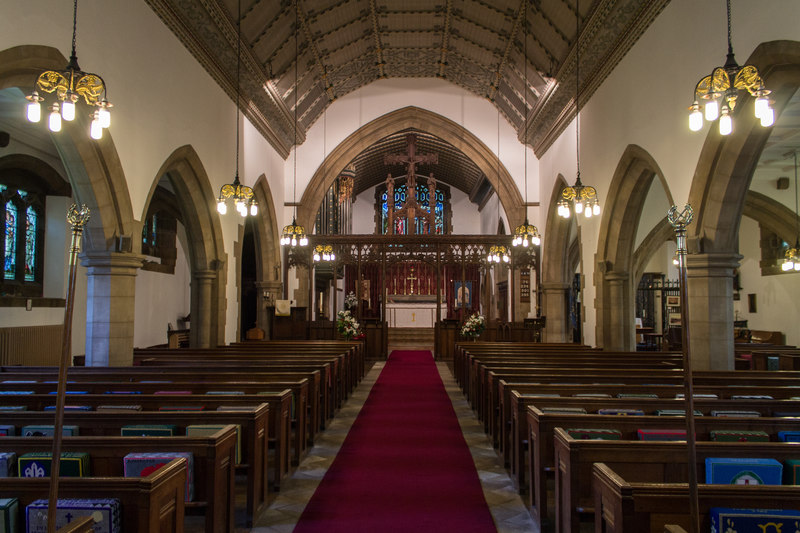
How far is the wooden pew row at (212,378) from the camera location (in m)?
4.61

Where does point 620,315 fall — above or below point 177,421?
above

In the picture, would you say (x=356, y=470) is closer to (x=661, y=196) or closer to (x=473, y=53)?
(x=661, y=196)

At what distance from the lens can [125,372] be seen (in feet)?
18.1

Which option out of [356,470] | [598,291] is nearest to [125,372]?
[356,470]

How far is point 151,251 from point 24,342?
3.91m

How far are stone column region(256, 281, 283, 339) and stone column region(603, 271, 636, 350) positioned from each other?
291 inches

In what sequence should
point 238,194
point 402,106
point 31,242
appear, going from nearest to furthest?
Result: point 238,194, point 31,242, point 402,106

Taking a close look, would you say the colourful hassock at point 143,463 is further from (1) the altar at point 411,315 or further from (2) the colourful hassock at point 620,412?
(1) the altar at point 411,315

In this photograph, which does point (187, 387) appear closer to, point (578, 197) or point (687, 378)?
point (687, 378)

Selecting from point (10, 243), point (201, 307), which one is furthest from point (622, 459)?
point (10, 243)

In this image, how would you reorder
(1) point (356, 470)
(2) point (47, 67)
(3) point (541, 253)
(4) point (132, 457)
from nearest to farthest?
(4) point (132, 457) < (1) point (356, 470) < (2) point (47, 67) < (3) point (541, 253)

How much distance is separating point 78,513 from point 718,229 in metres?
6.43

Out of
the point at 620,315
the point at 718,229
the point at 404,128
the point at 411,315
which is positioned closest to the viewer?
the point at 718,229

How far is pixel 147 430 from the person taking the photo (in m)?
3.20
